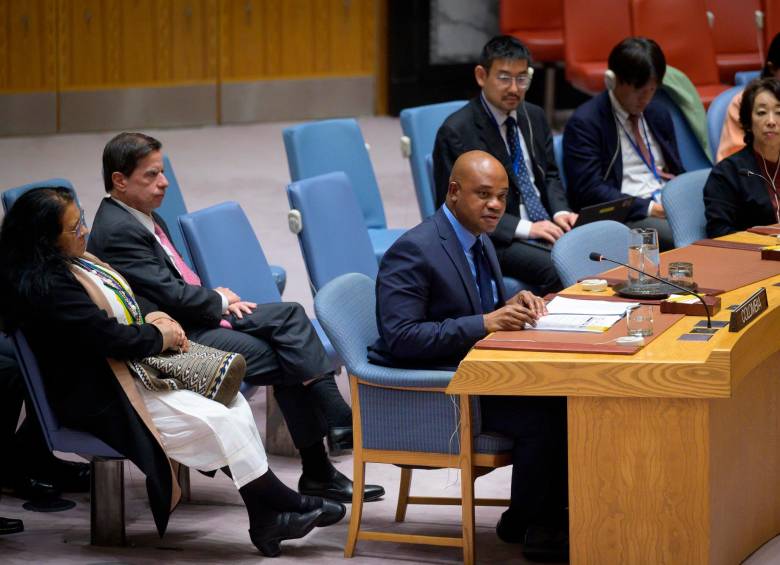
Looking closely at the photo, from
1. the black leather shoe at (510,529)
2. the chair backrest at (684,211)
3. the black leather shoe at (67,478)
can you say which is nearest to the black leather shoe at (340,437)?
the black leather shoe at (510,529)

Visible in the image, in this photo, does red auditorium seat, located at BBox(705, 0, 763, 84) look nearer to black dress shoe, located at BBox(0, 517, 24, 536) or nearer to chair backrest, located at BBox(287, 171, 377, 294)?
chair backrest, located at BBox(287, 171, 377, 294)

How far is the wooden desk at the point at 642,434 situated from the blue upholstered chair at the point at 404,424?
0.92 feet

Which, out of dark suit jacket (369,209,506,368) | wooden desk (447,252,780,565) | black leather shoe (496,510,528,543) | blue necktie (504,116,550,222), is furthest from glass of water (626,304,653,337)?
blue necktie (504,116,550,222)

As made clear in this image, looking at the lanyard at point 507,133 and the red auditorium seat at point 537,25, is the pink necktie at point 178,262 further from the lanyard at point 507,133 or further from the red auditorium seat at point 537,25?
the red auditorium seat at point 537,25

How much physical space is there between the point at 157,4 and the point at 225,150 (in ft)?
4.33

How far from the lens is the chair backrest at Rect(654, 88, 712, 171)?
661cm

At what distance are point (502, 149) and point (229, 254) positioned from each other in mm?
1404

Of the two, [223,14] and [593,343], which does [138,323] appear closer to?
[593,343]

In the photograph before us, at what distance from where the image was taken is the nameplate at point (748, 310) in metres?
3.56

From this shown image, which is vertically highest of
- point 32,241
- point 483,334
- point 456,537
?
point 32,241

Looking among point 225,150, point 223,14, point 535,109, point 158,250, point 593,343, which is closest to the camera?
point 593,343

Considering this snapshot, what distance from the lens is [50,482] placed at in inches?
175

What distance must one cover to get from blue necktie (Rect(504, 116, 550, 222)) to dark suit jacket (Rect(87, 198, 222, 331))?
179 cm

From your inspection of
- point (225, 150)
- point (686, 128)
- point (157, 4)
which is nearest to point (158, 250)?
point (686, 128)
